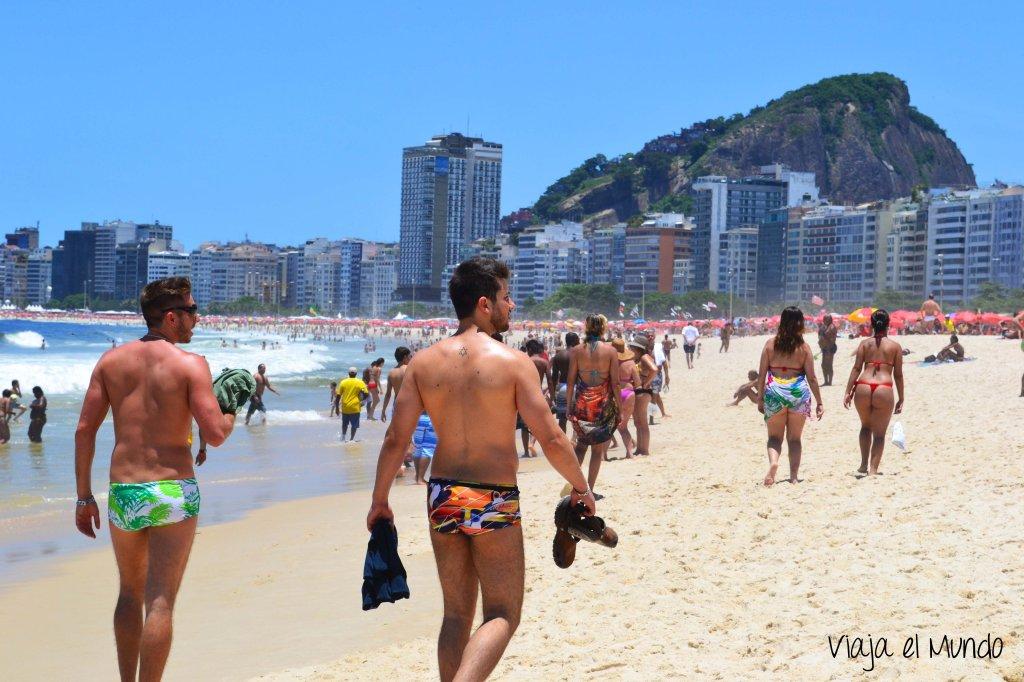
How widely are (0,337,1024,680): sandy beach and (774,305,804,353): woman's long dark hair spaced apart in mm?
925

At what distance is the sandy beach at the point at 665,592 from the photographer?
4.54m

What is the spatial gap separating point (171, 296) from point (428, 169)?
17815cm

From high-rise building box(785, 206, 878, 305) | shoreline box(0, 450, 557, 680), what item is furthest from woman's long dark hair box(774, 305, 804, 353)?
high-rise building box(785, 206, 878, 305)

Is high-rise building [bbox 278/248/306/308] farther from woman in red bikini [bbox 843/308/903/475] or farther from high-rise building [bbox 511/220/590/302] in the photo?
woman in red bikini [bbox 843/308/903/475]

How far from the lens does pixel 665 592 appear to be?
214 inches

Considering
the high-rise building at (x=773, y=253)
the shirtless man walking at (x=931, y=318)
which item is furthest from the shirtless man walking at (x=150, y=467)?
the high-rise building at (x=773, y=253)

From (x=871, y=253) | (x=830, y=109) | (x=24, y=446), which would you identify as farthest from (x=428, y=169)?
(x=24, y=446)

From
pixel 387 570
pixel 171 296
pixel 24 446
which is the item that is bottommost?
pixel 24 446

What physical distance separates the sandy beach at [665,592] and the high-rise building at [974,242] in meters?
98.1

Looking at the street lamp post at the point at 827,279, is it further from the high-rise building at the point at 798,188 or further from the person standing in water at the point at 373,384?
the person standing in water at the point at 373,384

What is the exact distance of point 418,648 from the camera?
17.1 ft

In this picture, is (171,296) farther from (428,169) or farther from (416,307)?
(428,169)

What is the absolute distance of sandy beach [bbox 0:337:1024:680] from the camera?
454 centimetres

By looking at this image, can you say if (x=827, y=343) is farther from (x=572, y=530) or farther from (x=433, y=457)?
(x=433, y=457)
